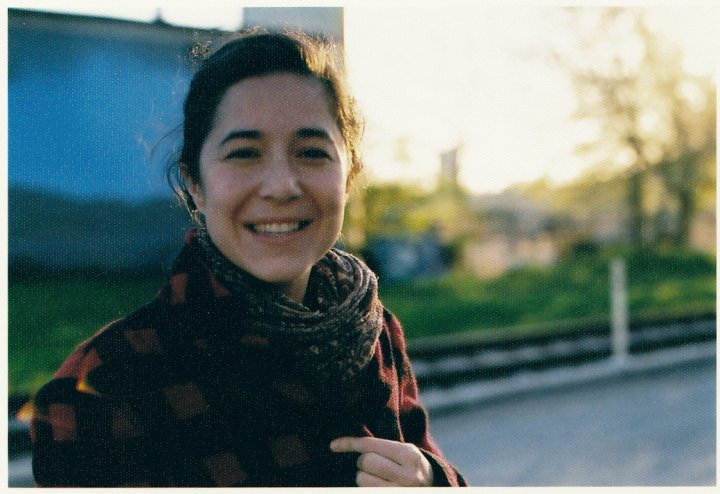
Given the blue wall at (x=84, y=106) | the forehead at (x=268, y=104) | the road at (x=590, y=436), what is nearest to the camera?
the forehead at (x=268, y=104)

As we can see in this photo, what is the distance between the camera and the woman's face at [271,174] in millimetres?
1185

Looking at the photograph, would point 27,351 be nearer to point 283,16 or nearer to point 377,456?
point 283,16

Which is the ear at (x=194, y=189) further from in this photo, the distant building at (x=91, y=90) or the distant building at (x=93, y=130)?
the distant building at (x=91, y=90)

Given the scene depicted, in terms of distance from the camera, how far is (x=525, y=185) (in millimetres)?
10281

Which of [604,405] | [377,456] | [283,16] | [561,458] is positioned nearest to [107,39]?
[283,16]

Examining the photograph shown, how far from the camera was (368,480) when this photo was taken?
1.29 metres

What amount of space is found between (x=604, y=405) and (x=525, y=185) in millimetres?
4979

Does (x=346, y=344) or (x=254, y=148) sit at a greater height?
(x=254, y=148)

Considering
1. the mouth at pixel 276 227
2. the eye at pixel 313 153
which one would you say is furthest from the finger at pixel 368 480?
the eye at pixel 313 153

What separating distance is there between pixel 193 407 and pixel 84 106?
2032 millimetres

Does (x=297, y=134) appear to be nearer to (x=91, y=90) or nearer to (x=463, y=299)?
(x=91, y=90)

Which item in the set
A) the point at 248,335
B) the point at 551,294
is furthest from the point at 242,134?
the point at 551,294

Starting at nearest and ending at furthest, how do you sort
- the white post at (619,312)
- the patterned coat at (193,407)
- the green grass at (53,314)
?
the patterned coat at (193,407) < the green grass at (53,314) < the white post at (619,312)

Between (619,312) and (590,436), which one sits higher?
(619,312)
